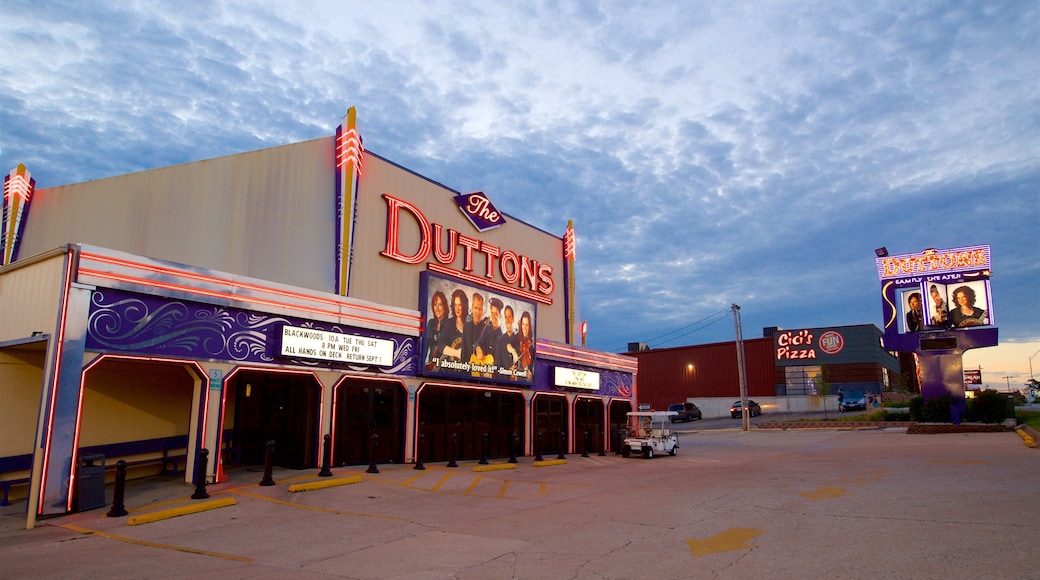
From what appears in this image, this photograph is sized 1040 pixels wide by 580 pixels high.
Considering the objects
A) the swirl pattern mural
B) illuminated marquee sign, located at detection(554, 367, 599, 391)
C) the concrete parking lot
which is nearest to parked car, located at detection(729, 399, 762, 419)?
illuminated marquee sign, located at detection(554, 367, 599, 391)

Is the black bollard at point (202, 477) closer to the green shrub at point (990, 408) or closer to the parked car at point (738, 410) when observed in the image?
the green shrub at point (990, 408)

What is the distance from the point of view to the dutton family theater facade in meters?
13.8

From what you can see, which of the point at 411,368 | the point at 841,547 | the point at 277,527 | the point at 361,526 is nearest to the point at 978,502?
the point at 841,547

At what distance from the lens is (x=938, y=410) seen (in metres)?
35.4

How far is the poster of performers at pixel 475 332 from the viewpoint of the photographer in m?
23.1

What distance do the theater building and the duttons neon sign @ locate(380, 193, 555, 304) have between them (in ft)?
148

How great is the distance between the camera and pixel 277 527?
11.5 meters

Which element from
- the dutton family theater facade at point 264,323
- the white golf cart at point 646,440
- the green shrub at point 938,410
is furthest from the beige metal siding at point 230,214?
the green shrub at point 938,410

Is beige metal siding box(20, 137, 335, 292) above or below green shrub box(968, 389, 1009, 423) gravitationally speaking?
above

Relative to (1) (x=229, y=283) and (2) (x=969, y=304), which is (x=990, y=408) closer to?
(2) (x=969, y=304)

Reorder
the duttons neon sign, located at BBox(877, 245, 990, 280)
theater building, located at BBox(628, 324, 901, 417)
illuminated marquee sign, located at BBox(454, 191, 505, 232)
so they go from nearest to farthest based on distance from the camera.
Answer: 1. illuminated marquee sign, located at BBox(454, 191, 505, 232)
2. the duttons neon sign, located at BBox(877, 245, 990, 280)
3. theater building, located at BBox(628, 324, 901, 417)

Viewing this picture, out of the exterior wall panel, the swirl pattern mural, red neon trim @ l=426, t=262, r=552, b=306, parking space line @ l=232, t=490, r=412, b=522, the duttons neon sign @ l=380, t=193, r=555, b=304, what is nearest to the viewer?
parking space line @ l=232, t=490, r=412, b=522

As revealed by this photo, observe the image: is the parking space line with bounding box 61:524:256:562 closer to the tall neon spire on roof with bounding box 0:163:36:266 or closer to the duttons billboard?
the tall neon spire on roof with bounding box 0:163:36:266

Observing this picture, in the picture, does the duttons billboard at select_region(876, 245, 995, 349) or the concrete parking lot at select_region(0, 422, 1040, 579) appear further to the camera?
the duttons billboard at select_region(876, 245, 995, 349)
